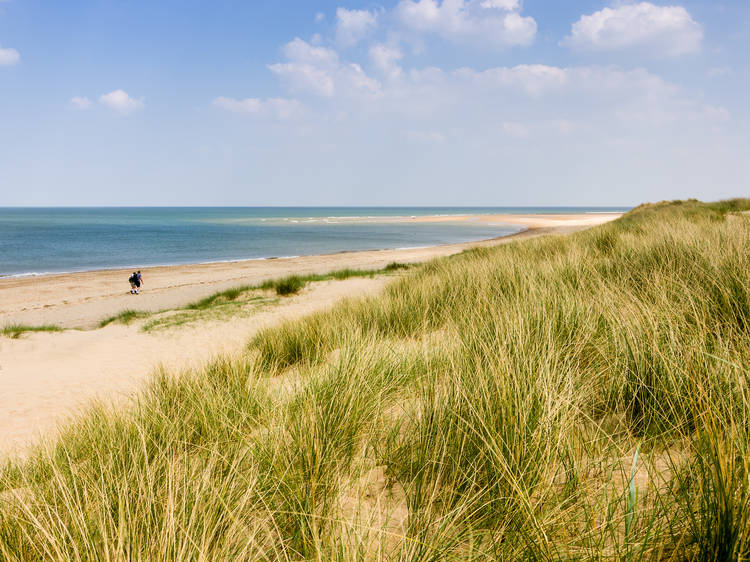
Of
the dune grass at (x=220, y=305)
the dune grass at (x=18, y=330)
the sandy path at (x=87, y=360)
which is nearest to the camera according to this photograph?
the sandy path at (x=87, y=360)

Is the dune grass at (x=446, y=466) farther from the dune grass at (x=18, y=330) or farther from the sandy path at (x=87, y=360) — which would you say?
the dune grass at (x=18, y=330)

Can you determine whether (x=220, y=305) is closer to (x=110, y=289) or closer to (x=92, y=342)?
(x=92, y=342)

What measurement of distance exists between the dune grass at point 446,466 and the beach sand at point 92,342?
5.41 ft

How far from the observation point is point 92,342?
30.1ft

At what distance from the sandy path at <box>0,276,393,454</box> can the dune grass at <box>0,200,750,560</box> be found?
8.16 feet

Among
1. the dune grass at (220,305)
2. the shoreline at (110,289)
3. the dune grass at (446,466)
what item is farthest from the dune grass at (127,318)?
the dune grass at (446,466)

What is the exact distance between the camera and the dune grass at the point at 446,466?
126cm

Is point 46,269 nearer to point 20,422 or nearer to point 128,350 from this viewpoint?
point 128,350

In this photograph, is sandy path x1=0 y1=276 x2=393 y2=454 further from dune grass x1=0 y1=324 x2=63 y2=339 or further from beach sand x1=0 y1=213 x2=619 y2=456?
dune grass x1=0 y1=324 x2=63 y2=339

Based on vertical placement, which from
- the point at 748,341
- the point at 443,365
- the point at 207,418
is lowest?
the point at 207,418

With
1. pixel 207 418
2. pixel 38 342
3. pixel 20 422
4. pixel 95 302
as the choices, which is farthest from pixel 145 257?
pixel 207 418

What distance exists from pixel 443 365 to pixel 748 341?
1.76 m

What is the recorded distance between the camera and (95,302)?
1562 centimetres

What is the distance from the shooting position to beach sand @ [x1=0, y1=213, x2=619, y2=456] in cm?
561
